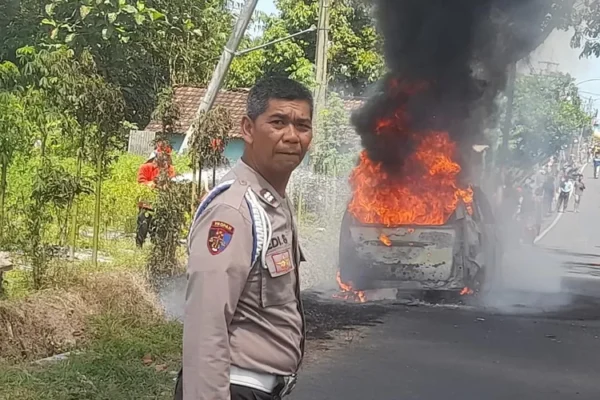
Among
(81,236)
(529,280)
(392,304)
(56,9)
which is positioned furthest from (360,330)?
(529,280)

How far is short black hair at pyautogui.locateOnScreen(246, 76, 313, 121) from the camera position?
256 cm

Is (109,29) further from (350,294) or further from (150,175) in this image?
(350,294)

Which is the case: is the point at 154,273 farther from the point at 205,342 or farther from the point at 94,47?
the point at 205,342

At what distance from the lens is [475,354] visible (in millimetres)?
7590

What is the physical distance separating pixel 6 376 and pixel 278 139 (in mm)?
3345

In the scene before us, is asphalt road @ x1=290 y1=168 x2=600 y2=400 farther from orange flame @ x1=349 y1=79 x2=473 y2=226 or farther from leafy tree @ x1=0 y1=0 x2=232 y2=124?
leafy tree @ x1=0 y1=0 x2=232 y2=124

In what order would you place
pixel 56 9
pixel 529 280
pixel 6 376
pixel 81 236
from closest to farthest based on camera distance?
pixel 6 376, pixel 56 9, pixel 81 236, pixel 529 280

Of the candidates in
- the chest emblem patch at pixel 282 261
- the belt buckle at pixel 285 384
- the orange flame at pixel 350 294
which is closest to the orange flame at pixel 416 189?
the orange flame at pixel 350 294

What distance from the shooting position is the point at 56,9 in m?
9.11

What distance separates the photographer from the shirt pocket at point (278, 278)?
242 cm

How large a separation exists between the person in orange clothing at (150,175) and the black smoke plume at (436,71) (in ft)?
12.3

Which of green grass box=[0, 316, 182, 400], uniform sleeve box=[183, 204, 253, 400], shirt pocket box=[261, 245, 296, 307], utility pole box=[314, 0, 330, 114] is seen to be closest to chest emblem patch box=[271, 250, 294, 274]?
shirt pocket box=[261, 245, 296, 307]

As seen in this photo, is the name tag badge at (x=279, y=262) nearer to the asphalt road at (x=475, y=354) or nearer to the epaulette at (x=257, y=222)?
the epaulette at (x=257, y=222)

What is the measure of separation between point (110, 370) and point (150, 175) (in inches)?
152
